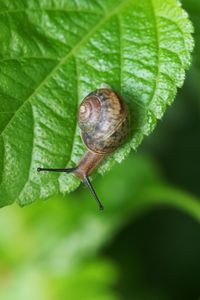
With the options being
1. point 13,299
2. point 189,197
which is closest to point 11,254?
point 13,299

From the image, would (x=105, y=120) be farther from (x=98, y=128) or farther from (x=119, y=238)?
(x=119, y=238)

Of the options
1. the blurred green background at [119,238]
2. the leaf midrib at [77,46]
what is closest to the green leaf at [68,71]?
the leaf midrib at [77,46]

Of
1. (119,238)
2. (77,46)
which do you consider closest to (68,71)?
(77,46)

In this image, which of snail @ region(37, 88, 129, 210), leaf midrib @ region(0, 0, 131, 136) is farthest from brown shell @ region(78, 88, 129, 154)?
leaf midrib @ region(0, 0, 131, 136)

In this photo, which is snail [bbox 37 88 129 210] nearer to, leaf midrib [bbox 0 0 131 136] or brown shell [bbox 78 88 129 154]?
brown shell [bbox 78 88 129 154]

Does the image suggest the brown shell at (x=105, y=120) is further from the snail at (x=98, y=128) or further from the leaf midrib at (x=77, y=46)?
the leaf midrib at (x=77, y=46)

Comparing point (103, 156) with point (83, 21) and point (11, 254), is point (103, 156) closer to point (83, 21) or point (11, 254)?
point (83, 21)

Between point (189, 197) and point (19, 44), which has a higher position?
point (19, 44)
